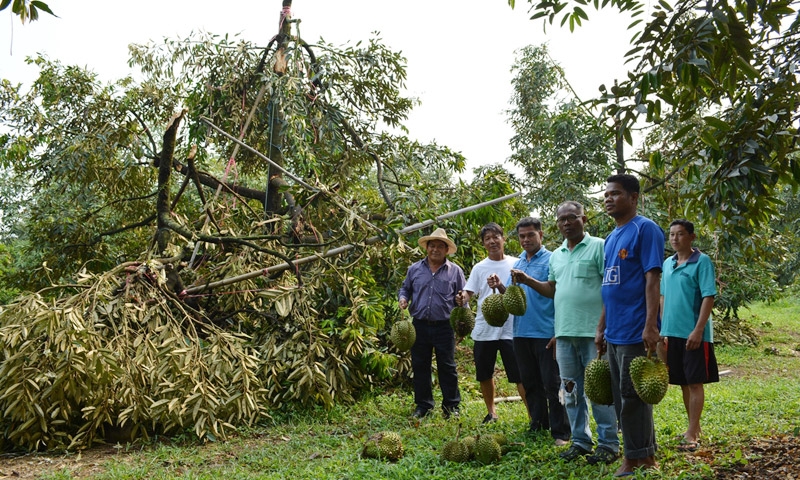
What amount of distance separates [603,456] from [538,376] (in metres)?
0.97

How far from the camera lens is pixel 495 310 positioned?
470cm

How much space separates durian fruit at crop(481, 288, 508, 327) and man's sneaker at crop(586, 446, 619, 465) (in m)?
1.12

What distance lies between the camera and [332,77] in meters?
8.42

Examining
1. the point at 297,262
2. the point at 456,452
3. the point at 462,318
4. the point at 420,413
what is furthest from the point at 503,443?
the point at 297,262

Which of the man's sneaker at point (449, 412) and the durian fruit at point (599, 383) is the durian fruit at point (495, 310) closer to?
the durian fruit at point (599, 383)

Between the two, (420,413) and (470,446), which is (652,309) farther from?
(420,413)

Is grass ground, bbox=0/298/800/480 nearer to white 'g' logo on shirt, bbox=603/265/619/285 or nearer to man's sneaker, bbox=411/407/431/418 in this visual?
man's sneaker, bbox=411/407/431/418

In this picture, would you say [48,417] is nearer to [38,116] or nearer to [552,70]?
[38,116]

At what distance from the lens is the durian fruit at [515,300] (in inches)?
178

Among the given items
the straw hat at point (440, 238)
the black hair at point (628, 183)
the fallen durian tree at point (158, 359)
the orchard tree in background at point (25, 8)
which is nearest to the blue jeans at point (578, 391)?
the black hair at point (628, 183)

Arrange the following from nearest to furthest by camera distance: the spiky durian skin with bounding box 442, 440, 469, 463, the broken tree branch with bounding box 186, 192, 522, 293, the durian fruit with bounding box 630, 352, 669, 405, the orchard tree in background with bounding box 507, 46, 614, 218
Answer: the durian fruit with bounding box 630, 352, 669, 405, the spiky durian skin with bounding box 442, 440, 469, 463, the broken tree branch with bounding box 186, 192, 522, 293, the orchard tree in background with bounding box 507, 46, 614, 218

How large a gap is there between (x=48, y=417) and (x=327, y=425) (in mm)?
2212

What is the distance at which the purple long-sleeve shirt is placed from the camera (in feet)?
19.0

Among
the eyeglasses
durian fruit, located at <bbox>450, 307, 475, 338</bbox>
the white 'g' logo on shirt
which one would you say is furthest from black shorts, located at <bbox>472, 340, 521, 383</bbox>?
the white 'g' logo on shirt
